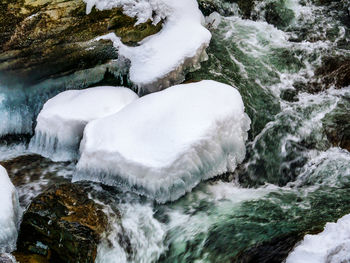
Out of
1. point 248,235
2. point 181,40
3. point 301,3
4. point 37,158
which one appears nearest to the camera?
point 248,235

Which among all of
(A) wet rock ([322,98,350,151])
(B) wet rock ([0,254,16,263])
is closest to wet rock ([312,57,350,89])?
(A) wet rock ([322,98,350,151])

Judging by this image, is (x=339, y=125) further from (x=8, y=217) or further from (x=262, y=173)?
(x=8, y=217)

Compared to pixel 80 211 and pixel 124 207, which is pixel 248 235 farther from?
pixel 80 211

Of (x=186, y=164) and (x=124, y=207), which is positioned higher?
(x=186, y=164)

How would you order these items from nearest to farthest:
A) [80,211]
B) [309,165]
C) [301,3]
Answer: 1. [80,211]
2. [309,165]
3. [301,3]

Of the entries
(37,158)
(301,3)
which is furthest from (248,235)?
(301,3)

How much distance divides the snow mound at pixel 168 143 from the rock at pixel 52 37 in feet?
4.30

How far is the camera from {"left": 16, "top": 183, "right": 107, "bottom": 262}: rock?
3070 millimetres

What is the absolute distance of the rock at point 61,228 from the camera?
3.07 m

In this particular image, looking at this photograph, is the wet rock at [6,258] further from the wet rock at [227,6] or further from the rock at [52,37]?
the wet rock at [227,6]

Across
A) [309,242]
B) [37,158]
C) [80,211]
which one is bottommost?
[37,158]

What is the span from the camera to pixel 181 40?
5.14 meters

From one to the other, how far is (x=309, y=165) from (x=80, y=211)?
2.43m

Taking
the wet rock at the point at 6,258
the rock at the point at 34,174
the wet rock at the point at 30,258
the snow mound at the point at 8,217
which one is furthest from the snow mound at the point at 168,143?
the wet rock at the point at 6,258
